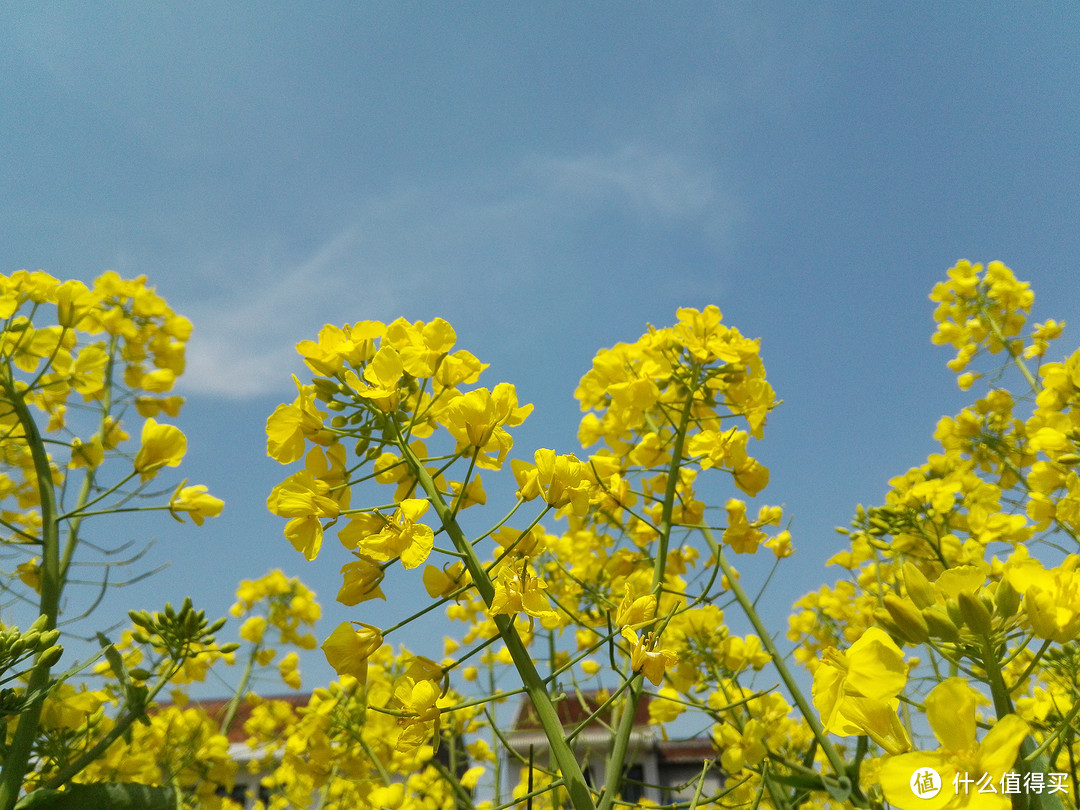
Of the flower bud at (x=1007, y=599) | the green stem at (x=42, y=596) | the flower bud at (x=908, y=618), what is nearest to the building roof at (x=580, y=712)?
the flower bud at (x=908, y=618)

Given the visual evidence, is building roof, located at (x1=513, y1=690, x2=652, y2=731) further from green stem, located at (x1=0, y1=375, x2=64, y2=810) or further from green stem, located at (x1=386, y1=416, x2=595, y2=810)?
green stem, located at (x1=0, y1=375, x2=64, y2=810)

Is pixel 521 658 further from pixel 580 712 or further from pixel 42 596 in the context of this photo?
pixel 580 712

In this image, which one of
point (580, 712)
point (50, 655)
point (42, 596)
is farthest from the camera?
point (580, 712)

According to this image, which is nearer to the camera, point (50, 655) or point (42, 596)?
point (50, 655)

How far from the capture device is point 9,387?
6.24 ft

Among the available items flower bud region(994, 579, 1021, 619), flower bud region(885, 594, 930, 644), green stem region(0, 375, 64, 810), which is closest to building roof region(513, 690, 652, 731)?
flower bud region(885, 594, 930, 644)

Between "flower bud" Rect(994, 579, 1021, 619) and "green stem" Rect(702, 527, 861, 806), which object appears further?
"green stem" Rect(702, 527, 861, 806)

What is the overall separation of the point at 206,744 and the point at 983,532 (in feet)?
13.5

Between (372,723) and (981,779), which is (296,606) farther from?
(981,779)

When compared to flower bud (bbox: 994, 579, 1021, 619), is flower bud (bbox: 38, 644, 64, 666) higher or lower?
lower

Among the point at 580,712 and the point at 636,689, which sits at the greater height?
the point at 580,712

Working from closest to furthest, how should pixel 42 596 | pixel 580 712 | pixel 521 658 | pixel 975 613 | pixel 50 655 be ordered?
pixel 975 613, pixel 521 658, pixel 50 655, pixel 42 596, pixel 580 712

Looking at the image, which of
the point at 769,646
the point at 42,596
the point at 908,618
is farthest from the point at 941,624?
the point at 42,596

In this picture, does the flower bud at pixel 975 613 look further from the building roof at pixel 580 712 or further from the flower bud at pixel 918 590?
the building roof at pixel 580 712
